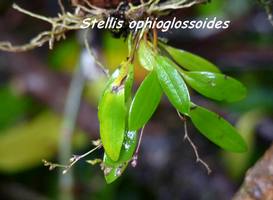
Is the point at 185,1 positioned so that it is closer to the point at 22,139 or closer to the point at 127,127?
the point at 127,127

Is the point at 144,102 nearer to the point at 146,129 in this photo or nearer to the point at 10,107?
the point at 146,129

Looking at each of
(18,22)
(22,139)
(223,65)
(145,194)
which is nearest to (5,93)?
(22,139)

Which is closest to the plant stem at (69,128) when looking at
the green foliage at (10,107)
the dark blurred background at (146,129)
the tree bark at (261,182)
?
the dark blurred background at (146,129)

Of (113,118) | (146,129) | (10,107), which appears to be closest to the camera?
(113,118)

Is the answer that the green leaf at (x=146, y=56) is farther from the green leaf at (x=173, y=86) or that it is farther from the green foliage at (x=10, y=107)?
the green foliage at (x=10, y=107)

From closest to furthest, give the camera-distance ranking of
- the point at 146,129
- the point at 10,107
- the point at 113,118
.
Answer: the point at 113,118
the point at 146,129
the point at 10,107

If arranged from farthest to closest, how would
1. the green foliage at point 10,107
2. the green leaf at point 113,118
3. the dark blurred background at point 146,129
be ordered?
1. the green foliage at point 10,107
2. the dark blurred background at point 146,129
3. the green leaf at point 113,118

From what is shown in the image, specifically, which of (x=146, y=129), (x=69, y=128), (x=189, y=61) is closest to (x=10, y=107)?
(x=69, y=128)
